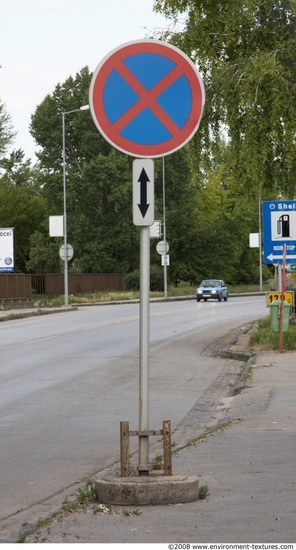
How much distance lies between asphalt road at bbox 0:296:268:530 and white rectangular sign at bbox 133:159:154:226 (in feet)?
6.98

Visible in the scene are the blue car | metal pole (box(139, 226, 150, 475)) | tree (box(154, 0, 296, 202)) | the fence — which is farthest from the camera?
the blue car

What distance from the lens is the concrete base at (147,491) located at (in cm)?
731

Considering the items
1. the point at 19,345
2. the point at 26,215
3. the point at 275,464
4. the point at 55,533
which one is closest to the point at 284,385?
the point at 275,464

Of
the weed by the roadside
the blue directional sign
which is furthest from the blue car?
the weed by the roadside

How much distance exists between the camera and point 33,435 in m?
12.1

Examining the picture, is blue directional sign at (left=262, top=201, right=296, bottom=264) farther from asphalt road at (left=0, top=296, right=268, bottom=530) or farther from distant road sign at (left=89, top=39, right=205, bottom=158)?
distant road sign at (left=89, top=39, right=205, bottom=158)

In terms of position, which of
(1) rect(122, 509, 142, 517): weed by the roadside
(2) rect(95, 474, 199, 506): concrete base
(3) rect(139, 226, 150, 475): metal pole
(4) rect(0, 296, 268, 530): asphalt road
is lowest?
(4) rect(0, 296, 268, 530): asphalt road

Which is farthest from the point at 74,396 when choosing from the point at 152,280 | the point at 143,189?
the point at 152,280

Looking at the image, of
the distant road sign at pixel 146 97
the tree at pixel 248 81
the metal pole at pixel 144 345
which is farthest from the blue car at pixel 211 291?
the distant road sign at pixel 146 97

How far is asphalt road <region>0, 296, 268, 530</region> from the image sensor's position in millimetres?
9828

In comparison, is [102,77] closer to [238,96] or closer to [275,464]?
[275,464]

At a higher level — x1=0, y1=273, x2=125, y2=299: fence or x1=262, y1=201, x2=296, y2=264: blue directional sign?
x1=262, y1=201, x2=296, y2=264: blue directional sign

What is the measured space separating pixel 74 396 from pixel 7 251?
140 feet

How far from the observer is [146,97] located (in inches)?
297
